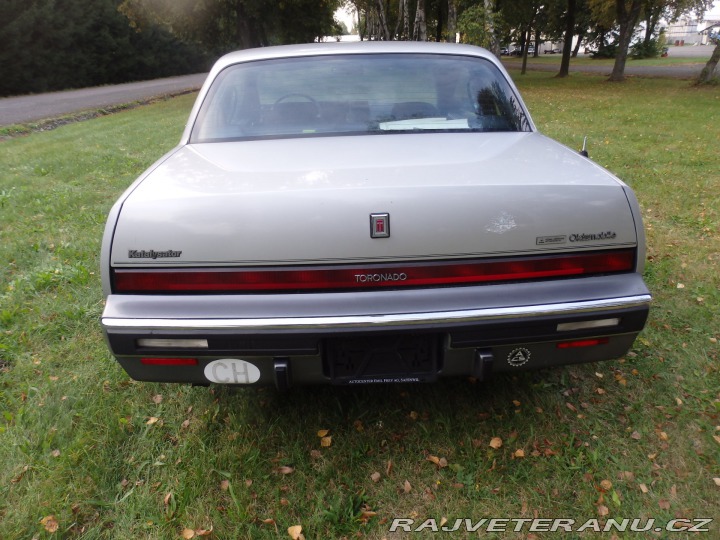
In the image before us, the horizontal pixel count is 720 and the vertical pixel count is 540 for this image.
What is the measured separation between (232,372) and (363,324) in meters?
0.54

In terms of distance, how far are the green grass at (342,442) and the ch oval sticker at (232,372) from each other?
1.62 ft

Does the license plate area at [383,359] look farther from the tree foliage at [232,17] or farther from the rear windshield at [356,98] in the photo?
the tree foliage at [232,17]

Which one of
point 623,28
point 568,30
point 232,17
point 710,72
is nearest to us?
point 710,72

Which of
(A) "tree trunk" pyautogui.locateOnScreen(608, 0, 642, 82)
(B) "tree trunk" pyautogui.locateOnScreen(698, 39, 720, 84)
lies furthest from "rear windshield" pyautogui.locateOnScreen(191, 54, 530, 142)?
(A) "tree trunk" pyautogui.locateOnScreen(608, 0, 642, 82)

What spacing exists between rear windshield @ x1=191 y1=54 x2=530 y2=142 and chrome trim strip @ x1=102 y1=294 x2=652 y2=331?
1.21 m

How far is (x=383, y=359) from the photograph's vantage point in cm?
199

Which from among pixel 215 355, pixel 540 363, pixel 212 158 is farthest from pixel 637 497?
pixel 212 158

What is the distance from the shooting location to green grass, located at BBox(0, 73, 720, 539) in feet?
6.66

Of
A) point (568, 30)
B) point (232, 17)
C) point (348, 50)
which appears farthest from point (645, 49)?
point (348, 50)

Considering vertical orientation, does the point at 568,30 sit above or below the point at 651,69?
above

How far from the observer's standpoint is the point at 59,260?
169 inches

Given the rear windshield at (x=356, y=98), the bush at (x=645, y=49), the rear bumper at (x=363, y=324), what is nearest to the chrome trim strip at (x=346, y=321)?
the rear bumper at (x=363, y=324)

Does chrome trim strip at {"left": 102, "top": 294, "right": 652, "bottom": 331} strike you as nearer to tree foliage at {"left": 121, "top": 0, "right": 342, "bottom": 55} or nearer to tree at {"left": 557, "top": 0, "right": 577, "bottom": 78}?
tree foliage at {"left": 121, "top": 0, "right": 342, "bottom": 55}

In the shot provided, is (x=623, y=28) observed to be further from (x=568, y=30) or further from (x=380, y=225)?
(x=380, y=225)
